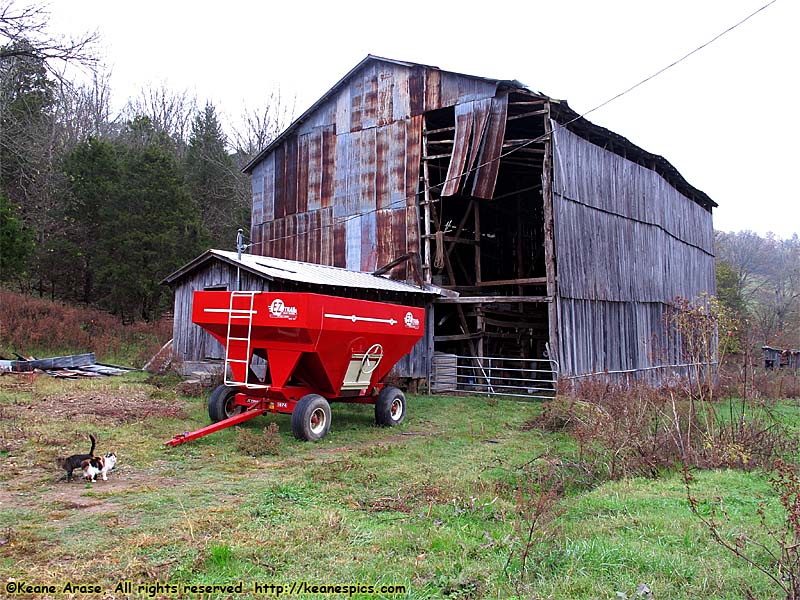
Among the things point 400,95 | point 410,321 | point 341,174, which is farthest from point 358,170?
point 410,321

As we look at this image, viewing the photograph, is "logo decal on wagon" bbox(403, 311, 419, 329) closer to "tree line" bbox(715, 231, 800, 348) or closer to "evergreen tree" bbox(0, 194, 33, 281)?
"evergreen tree" bbox(0, 194, 33, 281)

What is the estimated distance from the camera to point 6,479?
707 centimetres

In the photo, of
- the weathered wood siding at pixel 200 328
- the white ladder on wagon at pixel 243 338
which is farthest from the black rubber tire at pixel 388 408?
the weathered wood siding at pixel 200 328

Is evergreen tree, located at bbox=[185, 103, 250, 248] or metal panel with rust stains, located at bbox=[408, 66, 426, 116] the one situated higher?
evergreen tree, located at bbox=[185, 103, 250, 248]

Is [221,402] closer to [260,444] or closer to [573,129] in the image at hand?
[260,444]

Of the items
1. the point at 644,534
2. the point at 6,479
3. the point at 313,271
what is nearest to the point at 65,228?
the point at 313,271

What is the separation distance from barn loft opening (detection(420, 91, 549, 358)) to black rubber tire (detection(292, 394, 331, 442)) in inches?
343

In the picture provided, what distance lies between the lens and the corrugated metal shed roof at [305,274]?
Answer: 14.2 metres

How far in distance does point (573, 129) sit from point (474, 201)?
393cm

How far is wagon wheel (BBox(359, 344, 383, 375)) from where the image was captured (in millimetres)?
11198

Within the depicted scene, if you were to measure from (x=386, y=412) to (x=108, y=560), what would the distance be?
7.36 metres

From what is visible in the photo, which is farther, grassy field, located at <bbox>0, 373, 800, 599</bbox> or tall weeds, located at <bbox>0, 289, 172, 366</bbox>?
tall weeds, located at <bbox>0, 289, 172, 366</bbox>

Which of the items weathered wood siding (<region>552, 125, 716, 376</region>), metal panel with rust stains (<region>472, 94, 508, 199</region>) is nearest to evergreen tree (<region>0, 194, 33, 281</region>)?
metal panel with rust stains (<region>472, 94, 508, 199</region>)

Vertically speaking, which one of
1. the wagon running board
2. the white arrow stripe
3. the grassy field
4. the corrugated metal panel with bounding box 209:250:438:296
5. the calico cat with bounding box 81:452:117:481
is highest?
the corrugated metal panel with bounding box 209:250:438:296
